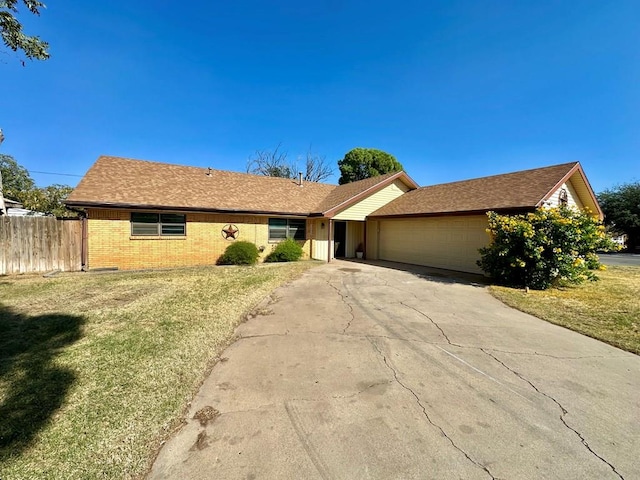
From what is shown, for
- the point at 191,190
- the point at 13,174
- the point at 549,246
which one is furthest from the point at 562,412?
the point at 13,174

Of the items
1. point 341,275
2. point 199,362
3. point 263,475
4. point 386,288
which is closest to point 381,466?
point 263,475

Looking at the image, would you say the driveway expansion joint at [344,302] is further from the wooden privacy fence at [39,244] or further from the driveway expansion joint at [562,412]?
the wooden privacy fence at [39,244]

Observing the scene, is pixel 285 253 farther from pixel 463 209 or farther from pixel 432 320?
pixel 432 320

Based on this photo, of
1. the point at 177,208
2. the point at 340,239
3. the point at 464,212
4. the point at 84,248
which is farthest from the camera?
the point at 340,239

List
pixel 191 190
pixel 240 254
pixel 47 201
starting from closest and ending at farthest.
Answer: pixel 240 254 → pixel 191 190 → pixel 47 201

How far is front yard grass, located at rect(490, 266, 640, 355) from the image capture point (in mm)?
5534

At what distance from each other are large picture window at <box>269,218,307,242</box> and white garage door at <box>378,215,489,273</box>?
487cm

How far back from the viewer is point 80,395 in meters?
3.27

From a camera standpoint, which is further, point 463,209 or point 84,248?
point 463,209

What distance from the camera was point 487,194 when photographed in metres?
12.9

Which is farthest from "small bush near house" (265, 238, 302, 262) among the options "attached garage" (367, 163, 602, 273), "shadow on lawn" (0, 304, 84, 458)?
"shadow on lawn" (0, 304, 84, 458)

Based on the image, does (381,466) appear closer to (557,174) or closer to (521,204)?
(521,204)

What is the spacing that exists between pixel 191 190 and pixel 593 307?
1555cm

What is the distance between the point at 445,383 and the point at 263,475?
2.45m
